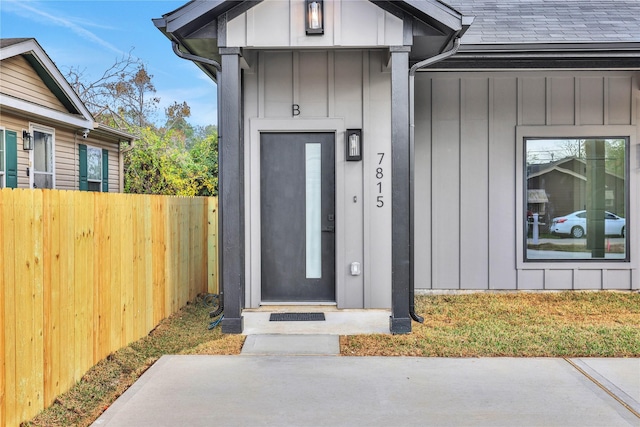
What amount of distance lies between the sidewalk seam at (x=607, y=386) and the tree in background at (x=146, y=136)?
1402 centimetres

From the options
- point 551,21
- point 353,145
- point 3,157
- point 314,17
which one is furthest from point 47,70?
point 551,21

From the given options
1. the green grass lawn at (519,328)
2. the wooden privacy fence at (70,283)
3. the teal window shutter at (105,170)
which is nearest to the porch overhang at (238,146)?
the green grass lawn at (519,328)

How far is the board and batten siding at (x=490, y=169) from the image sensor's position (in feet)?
23.7

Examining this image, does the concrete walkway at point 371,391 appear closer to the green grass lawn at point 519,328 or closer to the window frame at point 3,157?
the green grass lawn at point 519,328

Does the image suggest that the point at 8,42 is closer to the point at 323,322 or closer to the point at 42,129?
the point at 42,129

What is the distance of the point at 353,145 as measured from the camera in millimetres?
6309

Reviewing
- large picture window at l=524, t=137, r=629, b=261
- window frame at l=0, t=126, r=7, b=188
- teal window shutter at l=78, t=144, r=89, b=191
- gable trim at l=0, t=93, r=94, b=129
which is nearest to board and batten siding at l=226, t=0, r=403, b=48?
large picture window at l=524, t=137, r=629, b=261

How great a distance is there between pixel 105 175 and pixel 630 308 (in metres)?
12.7

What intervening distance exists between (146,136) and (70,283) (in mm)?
15986

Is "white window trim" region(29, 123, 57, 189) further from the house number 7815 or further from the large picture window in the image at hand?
the large picture window

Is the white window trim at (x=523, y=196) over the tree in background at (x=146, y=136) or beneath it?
beneath

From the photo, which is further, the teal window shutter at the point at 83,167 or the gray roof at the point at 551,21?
the teal window shutter at the point at 83,167

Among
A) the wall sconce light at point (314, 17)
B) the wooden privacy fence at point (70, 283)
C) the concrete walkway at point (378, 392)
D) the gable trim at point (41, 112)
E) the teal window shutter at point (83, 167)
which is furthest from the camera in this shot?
the teal window shutter at point (83, 167)

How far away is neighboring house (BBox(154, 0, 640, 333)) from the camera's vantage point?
5289 millimetres
